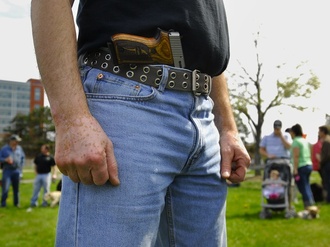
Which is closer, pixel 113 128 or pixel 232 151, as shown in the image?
pixel 113 128

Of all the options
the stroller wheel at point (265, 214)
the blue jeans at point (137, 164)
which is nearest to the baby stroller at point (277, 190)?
the stroller wheel at point (265, 214)

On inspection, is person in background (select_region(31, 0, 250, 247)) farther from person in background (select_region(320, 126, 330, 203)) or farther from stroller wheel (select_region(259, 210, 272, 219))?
person in background (select_region(320, 126, 330, 203))

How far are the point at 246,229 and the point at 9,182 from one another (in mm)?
6997

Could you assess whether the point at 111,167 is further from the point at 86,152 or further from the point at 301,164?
the point at 301,164

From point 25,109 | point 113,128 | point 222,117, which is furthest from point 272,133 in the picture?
point 25,109

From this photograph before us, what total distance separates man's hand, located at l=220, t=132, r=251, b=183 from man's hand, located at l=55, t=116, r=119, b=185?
520 mm

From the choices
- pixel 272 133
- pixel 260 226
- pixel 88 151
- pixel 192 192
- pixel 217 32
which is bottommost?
pixel 260 226

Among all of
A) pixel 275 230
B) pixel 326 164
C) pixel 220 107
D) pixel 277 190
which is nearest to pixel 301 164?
pixel 277 190

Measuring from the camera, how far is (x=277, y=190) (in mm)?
7922

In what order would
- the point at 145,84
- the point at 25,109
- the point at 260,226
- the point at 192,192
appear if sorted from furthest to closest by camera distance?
1. the point at 25,109
2. the point at 260,226
3. the point at 192,192
4. the point at 145,84

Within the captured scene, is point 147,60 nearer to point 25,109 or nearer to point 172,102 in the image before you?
point 172,102

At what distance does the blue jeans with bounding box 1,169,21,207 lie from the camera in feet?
37.8

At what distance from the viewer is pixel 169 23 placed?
4.39 feet

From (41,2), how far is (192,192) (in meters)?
0.70
